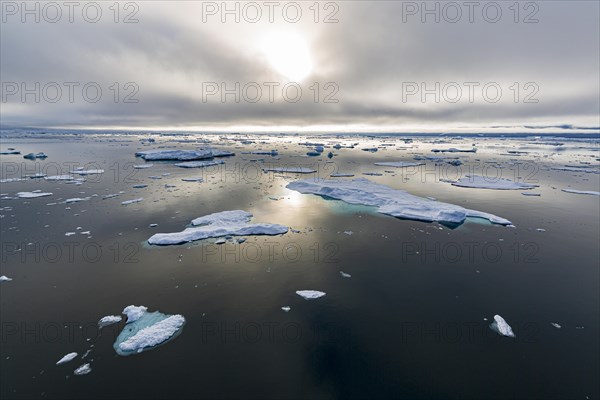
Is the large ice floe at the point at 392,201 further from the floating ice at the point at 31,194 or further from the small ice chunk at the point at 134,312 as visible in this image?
the floating ice at the point at 31,194

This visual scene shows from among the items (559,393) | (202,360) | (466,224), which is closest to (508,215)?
(466,224)

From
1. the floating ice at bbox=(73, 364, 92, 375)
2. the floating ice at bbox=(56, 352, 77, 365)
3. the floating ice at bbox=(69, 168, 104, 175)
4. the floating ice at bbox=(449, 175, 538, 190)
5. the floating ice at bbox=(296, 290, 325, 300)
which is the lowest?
the floating ice at bbox=(73, 364, 92, 375)

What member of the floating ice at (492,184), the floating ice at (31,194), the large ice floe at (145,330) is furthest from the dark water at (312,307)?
the floating ice at (492,184)

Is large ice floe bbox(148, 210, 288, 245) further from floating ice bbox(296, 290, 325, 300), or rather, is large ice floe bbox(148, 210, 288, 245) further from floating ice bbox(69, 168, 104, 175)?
floating ice bbox(69, 168, 104, 175)

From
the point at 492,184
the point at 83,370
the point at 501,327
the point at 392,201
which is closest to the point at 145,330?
the point at 83,370

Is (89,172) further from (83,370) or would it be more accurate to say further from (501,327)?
(501,327)

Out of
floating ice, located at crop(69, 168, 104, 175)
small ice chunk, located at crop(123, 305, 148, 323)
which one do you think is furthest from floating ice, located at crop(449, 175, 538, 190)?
floating ice, located at crop(69, 168, 104, 175)
